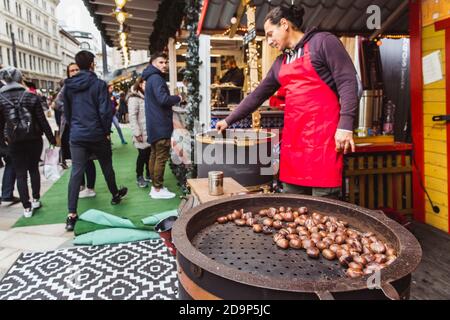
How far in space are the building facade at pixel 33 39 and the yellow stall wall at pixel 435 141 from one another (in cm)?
6502

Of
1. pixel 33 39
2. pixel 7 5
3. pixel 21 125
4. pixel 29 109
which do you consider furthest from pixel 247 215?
pixel 33 39

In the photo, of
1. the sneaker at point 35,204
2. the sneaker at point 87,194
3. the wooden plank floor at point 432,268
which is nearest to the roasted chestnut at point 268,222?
the wooden plank floor at point 432,268

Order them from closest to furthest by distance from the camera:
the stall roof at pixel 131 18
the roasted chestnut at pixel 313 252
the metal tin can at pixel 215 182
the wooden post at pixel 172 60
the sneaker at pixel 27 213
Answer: the roasted chestnut at pixel 313 252
the metal tin can at pixel 215 182
the sneaker at pixel 27 213
the stall roof at pixel 131 18
the wooden post at pixel 172 60

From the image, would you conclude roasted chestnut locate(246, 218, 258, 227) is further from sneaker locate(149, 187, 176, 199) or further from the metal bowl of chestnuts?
sneaker locate(149, 187, 176, 199)

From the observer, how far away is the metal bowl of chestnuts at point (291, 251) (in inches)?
46.9

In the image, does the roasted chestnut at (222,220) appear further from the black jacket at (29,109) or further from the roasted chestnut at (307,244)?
the black jacket at (29,109)

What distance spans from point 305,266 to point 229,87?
27.3 ft

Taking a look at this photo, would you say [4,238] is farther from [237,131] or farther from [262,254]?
[262,254]

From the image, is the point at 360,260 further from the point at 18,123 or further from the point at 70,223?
the point at 18,123

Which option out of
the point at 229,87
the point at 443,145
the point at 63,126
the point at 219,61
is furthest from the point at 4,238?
the point at 219,61

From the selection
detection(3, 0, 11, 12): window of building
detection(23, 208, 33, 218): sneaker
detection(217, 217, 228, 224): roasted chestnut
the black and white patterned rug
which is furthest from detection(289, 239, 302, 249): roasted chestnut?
detection(3, 0, 11, 12): window of building

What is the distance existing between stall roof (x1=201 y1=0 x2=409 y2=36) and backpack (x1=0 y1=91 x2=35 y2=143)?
2846mm

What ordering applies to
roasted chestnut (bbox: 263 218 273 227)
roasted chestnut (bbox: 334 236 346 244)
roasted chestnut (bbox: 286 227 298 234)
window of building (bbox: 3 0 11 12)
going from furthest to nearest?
window of building (bbox: 3 0 11 12)
roasted chestnut (bbox: 263 218 273 227)
roasted chestnut (bbox: 286 227 298 234)
roasted chestnut (bbox: 334 236 346 244)

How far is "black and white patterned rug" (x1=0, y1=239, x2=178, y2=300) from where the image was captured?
300 cm
